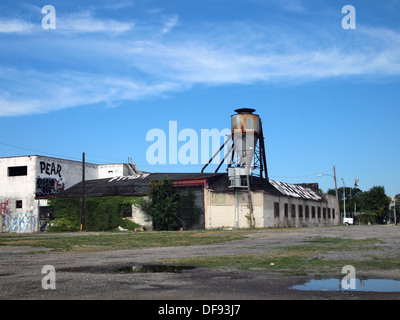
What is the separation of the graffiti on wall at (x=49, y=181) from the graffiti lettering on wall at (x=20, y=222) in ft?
8.45

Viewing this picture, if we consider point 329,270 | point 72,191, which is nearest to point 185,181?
point 72,191

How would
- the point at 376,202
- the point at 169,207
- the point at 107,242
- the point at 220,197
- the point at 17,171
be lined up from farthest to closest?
1. the point at 376,202
2. the point at 17,171
3. the point at 220,197
4. the point at 169,207
5. the point at 107,242

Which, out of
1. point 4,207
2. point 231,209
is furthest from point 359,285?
point 4,207

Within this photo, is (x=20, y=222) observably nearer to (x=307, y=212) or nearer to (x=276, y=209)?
(x=276, y=209)

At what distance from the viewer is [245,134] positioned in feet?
148

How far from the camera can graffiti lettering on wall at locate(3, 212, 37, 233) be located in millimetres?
49531

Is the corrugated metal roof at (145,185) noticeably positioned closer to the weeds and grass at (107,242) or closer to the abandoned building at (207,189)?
the abandoned building at (207,189)

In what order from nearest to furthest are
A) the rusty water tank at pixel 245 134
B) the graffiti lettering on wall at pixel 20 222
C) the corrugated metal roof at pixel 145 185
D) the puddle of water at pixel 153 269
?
1. the puddle of water at pixel 153 269
2. the corrugated metal roof at pixel 145 185
3. the rusty water tank at pixel 245 134
4. the graffiti lettering on wall at pixel 20 222

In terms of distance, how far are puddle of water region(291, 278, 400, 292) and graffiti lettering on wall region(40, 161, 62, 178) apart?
48.2m

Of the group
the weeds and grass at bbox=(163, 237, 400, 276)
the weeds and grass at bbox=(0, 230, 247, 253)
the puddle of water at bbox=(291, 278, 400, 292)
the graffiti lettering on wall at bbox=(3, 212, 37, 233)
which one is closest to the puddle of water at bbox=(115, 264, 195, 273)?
the weeds and grass at bbox=(163, 237, 400, 276)

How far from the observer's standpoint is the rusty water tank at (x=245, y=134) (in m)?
45.0

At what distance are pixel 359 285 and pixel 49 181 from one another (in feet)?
161

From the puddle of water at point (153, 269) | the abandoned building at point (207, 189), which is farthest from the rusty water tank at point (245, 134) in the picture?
the puddle of water at point (153, 269)
